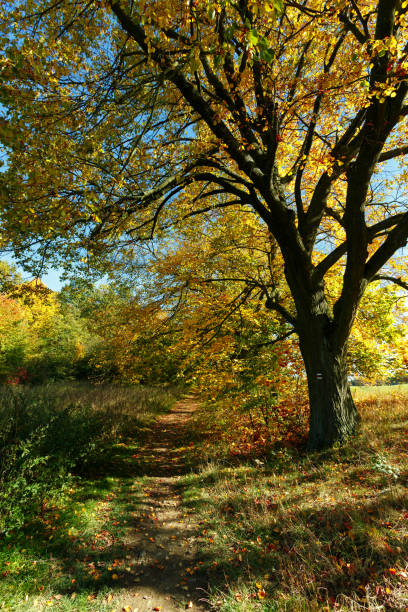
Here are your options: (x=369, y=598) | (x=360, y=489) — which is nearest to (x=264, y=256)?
(x=360, y=489)

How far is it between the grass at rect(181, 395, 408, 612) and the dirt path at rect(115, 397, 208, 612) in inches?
8.9

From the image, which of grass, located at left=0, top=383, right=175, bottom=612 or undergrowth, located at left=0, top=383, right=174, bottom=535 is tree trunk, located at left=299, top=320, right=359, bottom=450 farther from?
undergrowth, located at left=0, top=383, right=174, bottom=535

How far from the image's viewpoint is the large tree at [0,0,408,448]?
379 centimetres

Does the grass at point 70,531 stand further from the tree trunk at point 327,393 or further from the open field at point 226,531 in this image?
the tree trunk at point 327,393

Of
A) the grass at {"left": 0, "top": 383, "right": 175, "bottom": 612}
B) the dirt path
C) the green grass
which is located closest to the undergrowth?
the grass at {"left": 0, "top": 383, "right": 175, "bottom": 612}

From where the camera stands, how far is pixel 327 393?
5.12 meters

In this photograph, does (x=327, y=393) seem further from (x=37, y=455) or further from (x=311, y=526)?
(x=37, y=455)

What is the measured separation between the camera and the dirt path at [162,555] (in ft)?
9.86

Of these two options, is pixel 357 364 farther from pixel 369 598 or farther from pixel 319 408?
pixel 369 598

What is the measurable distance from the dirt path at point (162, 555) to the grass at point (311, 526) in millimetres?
225

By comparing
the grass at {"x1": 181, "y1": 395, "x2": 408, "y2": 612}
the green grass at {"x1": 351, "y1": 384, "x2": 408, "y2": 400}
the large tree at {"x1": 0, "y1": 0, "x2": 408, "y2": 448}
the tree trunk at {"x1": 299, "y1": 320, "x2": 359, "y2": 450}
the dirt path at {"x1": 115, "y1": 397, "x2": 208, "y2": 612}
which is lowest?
the dirt path at {"x1": 115, "y1": 397, "x2": 208, "y2": 612}

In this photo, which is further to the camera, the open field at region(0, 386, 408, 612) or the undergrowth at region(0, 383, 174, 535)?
the undergrowth at region(0, 383, 174, 535)

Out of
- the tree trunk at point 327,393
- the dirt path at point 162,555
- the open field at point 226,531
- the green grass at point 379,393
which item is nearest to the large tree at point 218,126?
the tree trunk at point 327,393

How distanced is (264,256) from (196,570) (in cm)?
862
